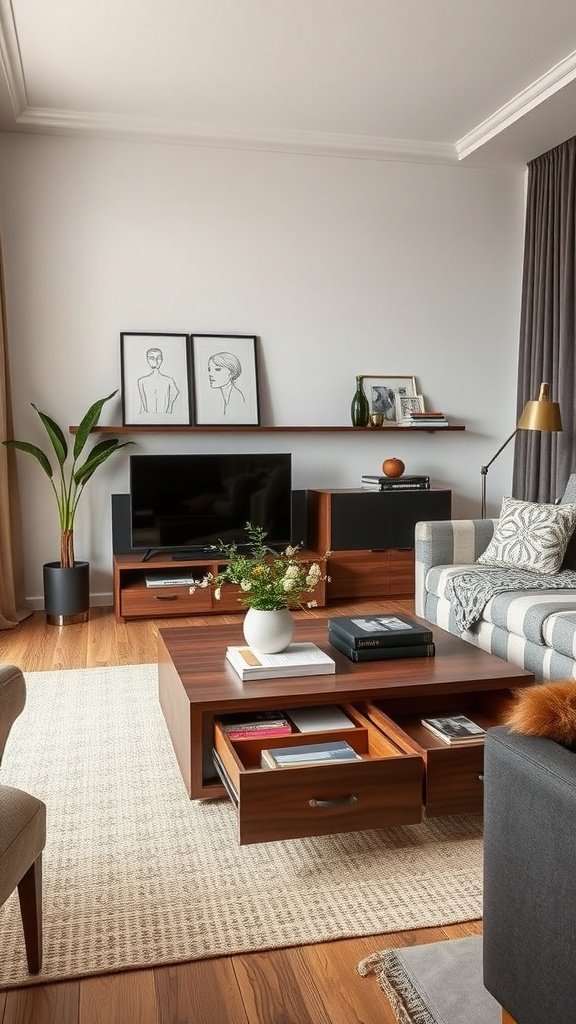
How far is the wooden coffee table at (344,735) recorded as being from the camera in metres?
1.78

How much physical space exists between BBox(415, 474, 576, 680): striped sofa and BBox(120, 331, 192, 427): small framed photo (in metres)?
1.73

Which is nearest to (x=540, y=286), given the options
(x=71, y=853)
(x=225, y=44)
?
(x=225, y=44)

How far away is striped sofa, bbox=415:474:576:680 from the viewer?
2.83 metres

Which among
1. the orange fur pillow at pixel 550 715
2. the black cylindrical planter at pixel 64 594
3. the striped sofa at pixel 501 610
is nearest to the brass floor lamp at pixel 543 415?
the striped sofa at pixel 501 610

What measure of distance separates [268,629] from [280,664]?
12cm

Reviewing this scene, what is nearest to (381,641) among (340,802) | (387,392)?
(340,802)

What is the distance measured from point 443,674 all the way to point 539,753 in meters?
1.15

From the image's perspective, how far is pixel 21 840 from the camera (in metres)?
1.37

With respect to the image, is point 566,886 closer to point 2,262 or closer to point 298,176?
point 2,262

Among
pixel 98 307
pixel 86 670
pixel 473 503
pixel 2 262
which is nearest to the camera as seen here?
pixel 86 670

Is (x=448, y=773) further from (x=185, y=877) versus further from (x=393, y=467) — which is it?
(x=393, y=467)

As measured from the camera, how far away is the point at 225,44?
3736 mm

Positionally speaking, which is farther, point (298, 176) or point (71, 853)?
point (298, 176)

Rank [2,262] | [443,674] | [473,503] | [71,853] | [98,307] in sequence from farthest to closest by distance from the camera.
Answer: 1. [473,503]
2. [98,307]
3. [2,262]
4. [443,674]
5. [71,853]
